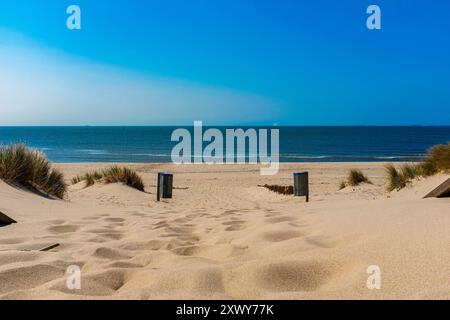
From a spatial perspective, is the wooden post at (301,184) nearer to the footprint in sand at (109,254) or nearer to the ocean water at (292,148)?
the ocean water at (292,148)

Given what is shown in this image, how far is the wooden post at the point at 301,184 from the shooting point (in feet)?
35.9

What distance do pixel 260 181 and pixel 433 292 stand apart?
16.0 m

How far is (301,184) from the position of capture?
436 inches

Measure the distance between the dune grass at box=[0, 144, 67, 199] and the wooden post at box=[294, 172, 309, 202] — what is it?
5.57 meters

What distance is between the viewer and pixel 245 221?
5008 millimetres

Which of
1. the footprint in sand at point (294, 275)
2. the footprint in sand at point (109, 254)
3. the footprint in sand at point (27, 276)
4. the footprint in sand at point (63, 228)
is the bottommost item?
the footprint in sand at point (63, 228)

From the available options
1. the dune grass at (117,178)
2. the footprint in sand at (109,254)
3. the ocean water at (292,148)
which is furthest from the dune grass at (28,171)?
the footprint in sand at (109,254)

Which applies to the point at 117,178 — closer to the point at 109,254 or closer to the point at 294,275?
the point at 109,254

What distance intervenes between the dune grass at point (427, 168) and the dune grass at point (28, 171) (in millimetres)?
7336

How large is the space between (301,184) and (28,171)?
20.9ft

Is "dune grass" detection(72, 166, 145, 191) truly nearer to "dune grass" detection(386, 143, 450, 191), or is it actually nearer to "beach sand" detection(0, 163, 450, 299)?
"dune grass" detection(386, 143, 450, 191)

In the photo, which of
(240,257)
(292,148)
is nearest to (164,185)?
(240,257)
